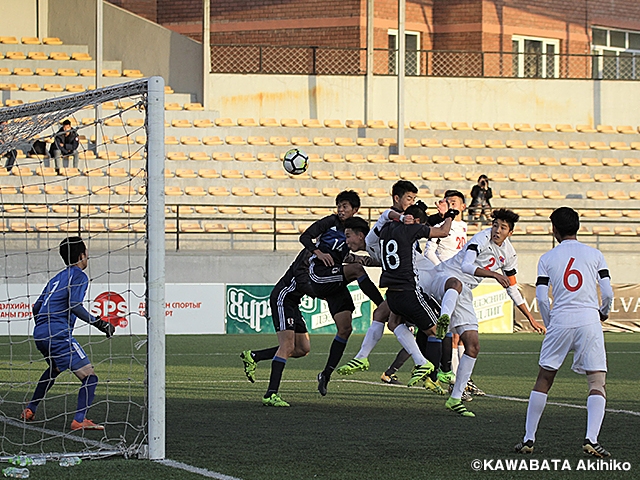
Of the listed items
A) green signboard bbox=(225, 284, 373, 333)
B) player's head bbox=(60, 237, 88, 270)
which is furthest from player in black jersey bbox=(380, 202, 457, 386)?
green signboard bbox=(225, 284, 373, 333)

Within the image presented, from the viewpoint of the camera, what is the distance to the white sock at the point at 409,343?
29.9 ft

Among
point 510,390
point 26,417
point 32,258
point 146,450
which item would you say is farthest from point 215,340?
point 146,450

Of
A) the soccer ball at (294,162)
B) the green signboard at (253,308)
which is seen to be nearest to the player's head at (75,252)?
the soccer ball at (294,162)

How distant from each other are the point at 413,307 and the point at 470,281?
3.09ft

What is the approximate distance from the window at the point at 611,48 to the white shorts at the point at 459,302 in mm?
23921

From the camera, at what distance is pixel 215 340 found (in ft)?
61.4

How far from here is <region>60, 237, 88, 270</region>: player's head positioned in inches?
318

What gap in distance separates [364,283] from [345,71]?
21.1m

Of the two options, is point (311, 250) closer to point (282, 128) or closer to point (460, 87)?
point (282, 128)

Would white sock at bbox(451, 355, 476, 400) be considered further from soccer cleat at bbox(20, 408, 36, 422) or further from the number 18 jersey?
soccer cleat at bbox(20, 408, 36, 422)

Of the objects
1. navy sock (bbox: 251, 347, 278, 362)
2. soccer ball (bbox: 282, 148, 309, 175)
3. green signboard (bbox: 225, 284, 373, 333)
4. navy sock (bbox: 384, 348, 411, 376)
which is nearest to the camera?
navy sock (bbox: 251, 347, 278, 362)

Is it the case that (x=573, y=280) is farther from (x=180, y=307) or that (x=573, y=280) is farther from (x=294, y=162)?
(x=180, y=307)

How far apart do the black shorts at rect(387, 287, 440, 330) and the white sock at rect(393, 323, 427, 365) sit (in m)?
0.17

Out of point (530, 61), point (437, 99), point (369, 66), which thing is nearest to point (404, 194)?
point (369, 66)
